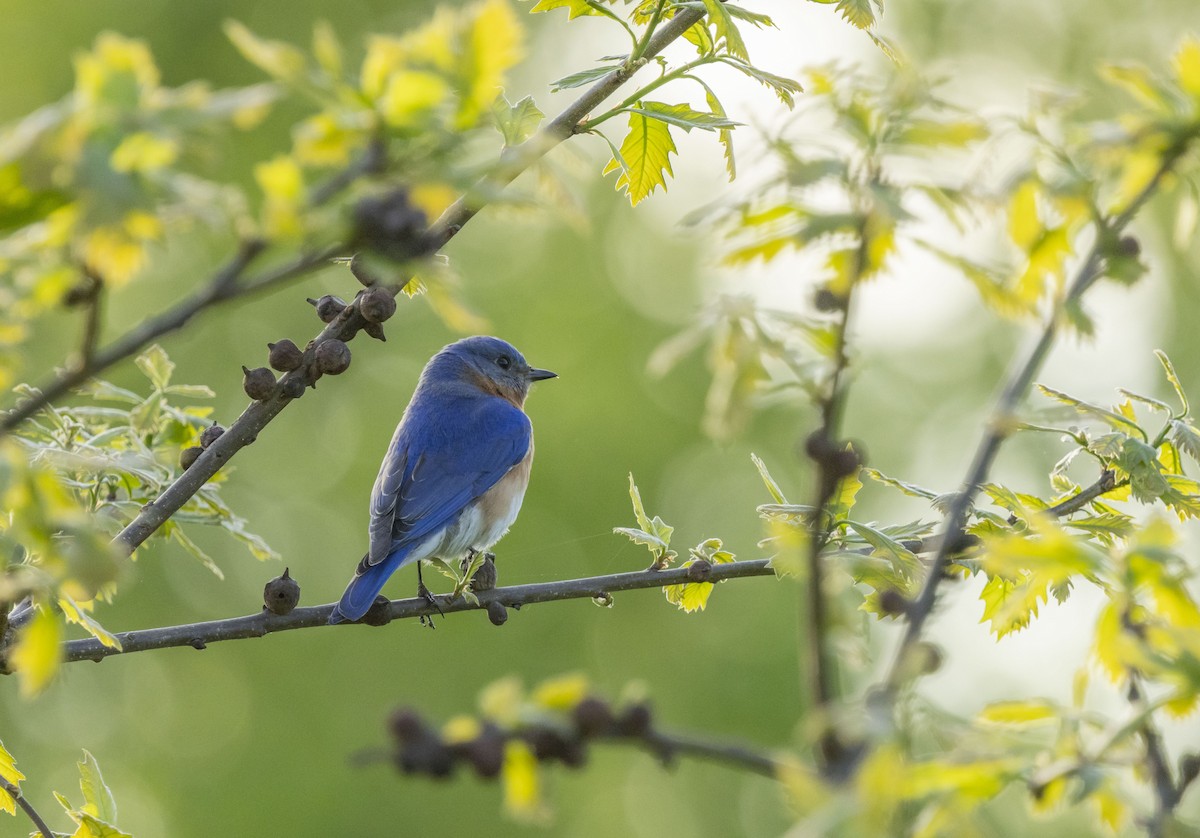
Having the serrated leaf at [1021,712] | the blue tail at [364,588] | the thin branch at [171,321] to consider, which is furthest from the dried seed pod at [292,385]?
the serrated leaf at [1021,712]

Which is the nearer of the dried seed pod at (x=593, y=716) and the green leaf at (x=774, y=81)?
the dried seed pod at (x=593, y=716)

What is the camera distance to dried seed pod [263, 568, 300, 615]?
3.17 metres

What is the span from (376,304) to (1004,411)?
5.46ft

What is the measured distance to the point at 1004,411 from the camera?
1.62 metres

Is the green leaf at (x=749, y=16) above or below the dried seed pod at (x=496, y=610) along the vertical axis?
above

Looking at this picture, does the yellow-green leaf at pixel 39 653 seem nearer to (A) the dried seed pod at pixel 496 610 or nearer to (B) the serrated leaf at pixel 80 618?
(B) the serrated leaf at pixel 80 618

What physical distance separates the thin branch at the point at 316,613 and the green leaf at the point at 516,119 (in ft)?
3.24

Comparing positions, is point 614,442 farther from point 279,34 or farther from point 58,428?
point 58,428

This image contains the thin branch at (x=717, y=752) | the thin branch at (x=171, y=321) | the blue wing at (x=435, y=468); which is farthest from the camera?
the blue wing at (x=435, y=468)

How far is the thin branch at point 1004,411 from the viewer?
1.50 m

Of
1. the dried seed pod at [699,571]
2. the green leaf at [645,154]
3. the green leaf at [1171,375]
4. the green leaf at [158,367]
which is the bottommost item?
the dried seed pod at [699,571]

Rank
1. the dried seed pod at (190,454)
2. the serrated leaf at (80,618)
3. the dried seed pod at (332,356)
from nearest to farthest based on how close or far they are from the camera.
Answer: the serrated leaf at (80,618) < the dried seed pod at (332,356) < the dried seed pod at (190,454)

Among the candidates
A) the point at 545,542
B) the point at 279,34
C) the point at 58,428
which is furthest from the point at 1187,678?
the point at 279,34

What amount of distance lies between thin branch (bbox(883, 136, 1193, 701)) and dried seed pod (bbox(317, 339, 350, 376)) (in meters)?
1.69
